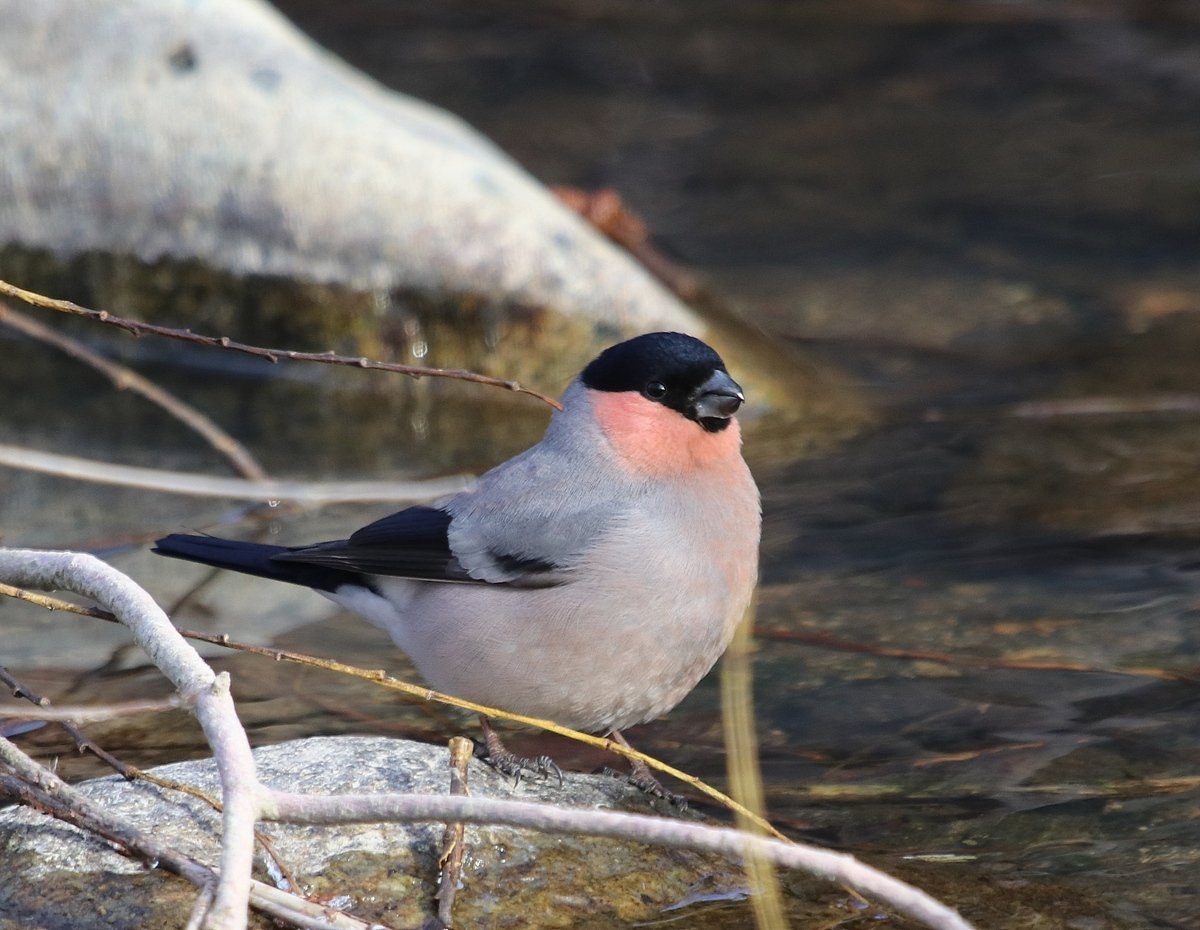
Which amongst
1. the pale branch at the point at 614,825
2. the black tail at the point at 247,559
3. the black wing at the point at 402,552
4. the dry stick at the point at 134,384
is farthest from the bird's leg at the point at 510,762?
the dry stick at the point at 134,384

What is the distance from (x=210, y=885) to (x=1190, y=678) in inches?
125

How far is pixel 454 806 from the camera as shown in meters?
2.84

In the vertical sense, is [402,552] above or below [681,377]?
below

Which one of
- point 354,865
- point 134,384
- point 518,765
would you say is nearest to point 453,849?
point 354,865

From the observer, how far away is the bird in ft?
13.9

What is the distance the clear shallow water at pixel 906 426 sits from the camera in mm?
4570

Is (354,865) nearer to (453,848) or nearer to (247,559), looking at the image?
(453,848)

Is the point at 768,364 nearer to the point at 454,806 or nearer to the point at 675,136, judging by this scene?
the point at 675,136

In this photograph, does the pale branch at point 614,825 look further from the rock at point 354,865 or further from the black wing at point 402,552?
the black wing at point 402,552

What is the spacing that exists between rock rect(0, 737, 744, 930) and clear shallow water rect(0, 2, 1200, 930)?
69 cm

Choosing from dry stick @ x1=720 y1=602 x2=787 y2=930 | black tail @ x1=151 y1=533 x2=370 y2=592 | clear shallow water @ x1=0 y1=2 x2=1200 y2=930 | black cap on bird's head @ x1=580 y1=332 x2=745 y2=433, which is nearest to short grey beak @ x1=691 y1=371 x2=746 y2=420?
black cap on bird's head @ x1=580 y1=332 x2=745 y2=433

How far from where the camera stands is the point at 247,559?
4.75 metres

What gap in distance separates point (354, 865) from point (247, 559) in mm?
1271

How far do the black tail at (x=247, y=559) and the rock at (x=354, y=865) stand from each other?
77cm
